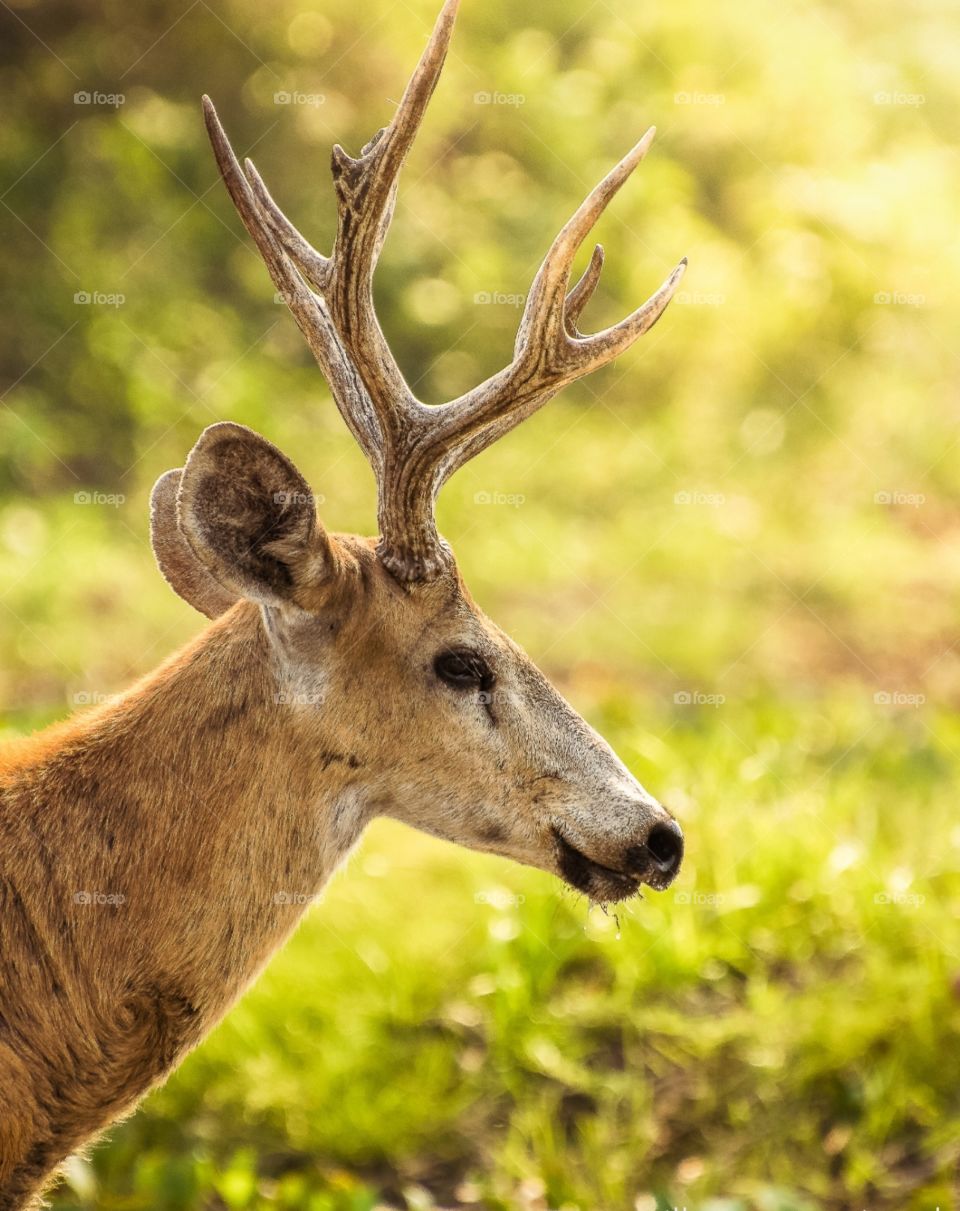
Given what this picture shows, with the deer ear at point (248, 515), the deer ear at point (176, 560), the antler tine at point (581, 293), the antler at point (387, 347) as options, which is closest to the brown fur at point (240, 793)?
the deer ear at point (248, 515)

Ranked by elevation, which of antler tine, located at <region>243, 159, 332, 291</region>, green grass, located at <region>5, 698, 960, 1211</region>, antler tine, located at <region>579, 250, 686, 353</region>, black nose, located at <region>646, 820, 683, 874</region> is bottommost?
green grass, located at <region>5, 698, 960, 1211</region>

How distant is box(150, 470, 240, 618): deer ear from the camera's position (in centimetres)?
364

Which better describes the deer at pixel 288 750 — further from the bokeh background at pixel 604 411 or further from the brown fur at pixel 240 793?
the bokeh background at pixel 604 411

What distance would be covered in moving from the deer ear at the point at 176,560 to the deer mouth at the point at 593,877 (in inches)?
40.9

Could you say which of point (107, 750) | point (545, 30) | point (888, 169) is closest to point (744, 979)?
point (107, 750)

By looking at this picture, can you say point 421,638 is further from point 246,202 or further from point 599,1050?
point 599,1050

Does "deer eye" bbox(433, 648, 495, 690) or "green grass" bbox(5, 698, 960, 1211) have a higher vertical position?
"deer eye" bbox(433, 648, 495, 690)

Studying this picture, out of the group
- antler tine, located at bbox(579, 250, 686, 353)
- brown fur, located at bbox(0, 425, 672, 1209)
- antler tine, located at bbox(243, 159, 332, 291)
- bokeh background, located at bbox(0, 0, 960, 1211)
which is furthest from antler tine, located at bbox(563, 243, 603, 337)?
bokeh background, located at bbox(0, 0, 960, 1211)

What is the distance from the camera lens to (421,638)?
10.9 ft

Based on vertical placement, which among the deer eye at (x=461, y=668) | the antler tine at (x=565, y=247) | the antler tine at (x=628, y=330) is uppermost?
the antler tine at (x=565, y=247)

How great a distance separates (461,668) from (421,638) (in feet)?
0.38

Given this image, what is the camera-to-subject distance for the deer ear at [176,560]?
3.64 metres

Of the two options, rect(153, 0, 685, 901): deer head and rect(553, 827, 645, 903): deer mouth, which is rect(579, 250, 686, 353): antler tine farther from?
rect(553, 827, 645, 903): deer mouth

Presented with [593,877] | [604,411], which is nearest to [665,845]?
[593,877]
